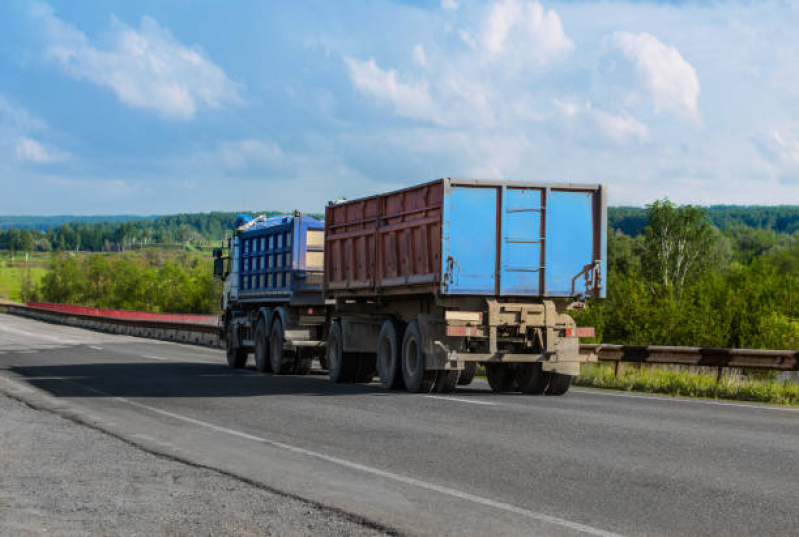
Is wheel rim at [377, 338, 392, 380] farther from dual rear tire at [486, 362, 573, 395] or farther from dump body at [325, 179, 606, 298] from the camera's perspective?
dual rear tire at [486, 362, 573, 395]

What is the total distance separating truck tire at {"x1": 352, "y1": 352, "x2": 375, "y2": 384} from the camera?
1903cm

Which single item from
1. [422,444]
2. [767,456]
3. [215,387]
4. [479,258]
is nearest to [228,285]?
[215,387]

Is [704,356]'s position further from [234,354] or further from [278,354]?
[234,354]

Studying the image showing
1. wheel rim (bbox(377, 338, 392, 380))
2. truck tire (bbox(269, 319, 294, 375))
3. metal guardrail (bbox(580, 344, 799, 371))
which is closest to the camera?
metal guardrail (bbox(580, 344, 799, 371))

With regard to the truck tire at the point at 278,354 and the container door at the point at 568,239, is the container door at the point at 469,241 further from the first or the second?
the truck tire at the point at 278,354

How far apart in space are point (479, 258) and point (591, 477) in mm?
7920

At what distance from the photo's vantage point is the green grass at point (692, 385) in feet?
52.9

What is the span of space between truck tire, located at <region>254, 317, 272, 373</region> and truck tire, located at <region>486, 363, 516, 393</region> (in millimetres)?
7093

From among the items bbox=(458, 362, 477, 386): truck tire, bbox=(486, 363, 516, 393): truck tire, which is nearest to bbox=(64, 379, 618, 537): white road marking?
bbox=(458, 362, 477, 386): truck tire

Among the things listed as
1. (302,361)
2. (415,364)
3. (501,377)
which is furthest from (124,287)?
(415,364)

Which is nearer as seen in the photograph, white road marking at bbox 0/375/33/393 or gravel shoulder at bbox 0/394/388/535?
gravel shoulder at bbox 0/394/388/535

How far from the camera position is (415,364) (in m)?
16.2

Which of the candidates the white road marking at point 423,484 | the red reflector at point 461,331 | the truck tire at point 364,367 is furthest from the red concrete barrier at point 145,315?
the white road marking at point 423,484

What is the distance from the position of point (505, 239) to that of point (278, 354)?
8.39 metres
